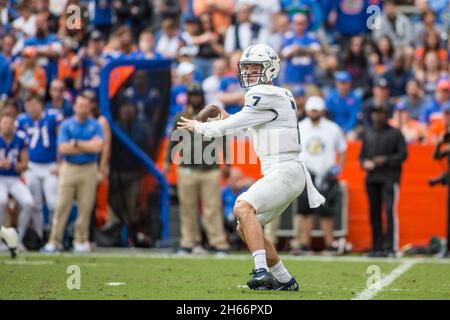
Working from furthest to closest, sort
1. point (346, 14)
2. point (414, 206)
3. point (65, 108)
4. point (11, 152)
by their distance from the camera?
point (346, 14) < point (65, 108) < point (414, 206) < point (11, 152)

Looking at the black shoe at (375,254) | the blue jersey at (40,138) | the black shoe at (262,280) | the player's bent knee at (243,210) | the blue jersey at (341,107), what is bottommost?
the black shoe at (375,254)

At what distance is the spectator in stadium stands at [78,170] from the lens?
13.8 metres

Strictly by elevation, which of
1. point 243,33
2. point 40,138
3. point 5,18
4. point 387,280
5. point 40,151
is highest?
point 5,18

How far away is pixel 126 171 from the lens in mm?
14867

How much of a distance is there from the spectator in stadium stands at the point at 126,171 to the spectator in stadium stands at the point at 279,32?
3554 mm

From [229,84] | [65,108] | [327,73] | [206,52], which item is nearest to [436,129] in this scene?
[327,73]

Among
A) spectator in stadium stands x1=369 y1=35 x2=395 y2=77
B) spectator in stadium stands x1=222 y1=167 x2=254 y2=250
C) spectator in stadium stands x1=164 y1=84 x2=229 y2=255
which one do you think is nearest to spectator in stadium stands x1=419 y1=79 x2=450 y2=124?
spectator in stadium stands x1=369 y1=35 x2=395 y2=77

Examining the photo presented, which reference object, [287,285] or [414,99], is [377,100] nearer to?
[414,99]

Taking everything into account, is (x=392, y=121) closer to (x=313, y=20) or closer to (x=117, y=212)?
(x=313, y=20)

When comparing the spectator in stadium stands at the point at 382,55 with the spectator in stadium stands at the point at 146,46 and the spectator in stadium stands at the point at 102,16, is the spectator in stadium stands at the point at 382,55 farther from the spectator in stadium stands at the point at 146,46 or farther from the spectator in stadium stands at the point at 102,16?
the spectator in stadium stands at the point at 102,16

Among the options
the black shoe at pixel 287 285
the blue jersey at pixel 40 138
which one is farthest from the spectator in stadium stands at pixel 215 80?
the black shoe at pixel 287 285

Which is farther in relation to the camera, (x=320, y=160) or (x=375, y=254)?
(x=320, y=160)

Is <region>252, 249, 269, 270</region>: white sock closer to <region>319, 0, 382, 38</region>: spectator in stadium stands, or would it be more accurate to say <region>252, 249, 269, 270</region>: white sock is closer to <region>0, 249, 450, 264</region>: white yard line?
Answer: <region>0, 249, 450, 264</region>: white yard line

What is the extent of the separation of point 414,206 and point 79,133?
16.1 feet
